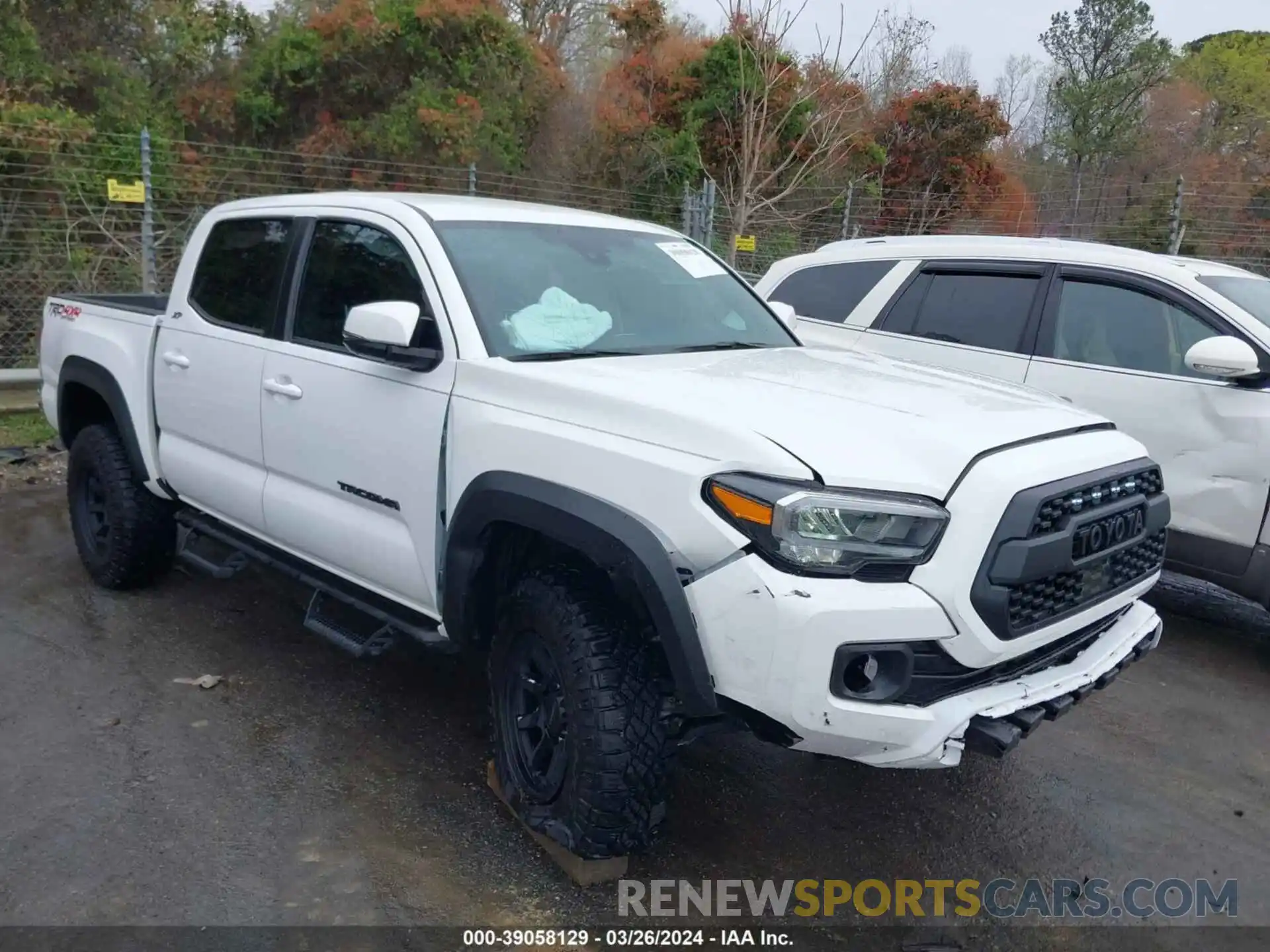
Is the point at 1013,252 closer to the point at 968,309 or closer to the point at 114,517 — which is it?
the point at 968,309

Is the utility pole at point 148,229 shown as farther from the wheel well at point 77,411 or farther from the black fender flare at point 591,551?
the black fender flare at point 591,551

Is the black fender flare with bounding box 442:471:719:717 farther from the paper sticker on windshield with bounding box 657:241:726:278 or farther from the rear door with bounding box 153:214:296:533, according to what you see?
the paper sticker on windshield with bounding box 657:241:726:278

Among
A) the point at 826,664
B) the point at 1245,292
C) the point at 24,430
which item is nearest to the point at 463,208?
the point at 826,664

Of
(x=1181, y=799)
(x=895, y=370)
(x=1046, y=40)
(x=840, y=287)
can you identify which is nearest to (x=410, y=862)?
(x=895, y=370)

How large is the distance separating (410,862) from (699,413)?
5.17 feet

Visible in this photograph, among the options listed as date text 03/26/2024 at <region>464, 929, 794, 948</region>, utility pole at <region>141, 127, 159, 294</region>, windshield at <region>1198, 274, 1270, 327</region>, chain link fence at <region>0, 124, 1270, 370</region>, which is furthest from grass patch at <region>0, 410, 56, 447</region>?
windshield at <region>1198, 274, 1270, 327</region>

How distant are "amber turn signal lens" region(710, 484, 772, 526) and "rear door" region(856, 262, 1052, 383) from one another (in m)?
3.24

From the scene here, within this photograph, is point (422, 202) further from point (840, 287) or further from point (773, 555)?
point (840, 287)

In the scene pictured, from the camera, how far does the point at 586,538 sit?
2.71 meters

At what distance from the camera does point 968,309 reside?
223 inches

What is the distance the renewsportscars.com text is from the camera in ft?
9.75

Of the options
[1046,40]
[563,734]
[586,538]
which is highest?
[1046,40]

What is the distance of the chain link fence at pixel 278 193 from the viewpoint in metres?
9.56

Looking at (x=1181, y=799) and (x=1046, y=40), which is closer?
(x=1181, y=799)
